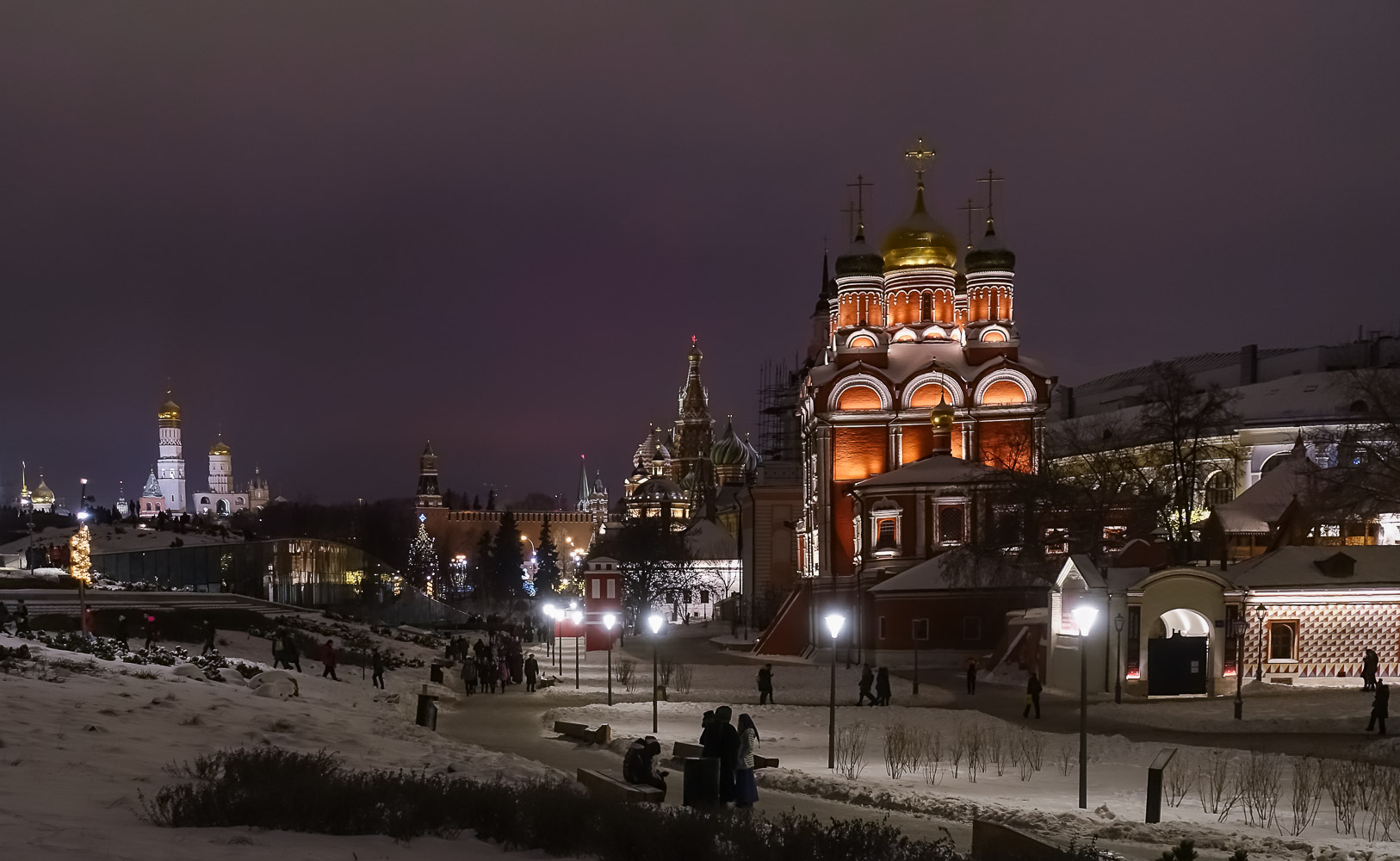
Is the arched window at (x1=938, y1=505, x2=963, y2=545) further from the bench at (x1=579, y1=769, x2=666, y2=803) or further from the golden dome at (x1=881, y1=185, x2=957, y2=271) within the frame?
the bench at (x1=579, y1=769, x2=666, y2=803)

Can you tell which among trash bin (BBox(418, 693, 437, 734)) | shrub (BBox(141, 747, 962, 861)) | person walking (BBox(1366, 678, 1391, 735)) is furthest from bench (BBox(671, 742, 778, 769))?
person walking (BBox(1366, 678, 1391, 735))

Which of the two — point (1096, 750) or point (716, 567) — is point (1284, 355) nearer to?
point (716, 567)

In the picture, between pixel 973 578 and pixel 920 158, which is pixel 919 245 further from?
pixel 973 578

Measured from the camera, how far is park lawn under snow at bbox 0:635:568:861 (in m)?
10.1

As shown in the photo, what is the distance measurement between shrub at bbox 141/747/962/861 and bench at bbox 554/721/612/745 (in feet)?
37.0

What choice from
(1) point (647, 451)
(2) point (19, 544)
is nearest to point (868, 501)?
(2) point (19, 544)

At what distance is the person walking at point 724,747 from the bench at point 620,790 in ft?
2.13

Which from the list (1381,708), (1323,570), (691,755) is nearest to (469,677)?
(691,755)

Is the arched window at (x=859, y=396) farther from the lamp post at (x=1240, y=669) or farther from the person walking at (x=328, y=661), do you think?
the person walking at (x=328, y=661)

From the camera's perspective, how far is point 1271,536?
49594 mm

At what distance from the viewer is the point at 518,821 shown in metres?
11.4

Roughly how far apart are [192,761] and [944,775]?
9891mm

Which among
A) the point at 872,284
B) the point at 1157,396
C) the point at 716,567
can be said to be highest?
the point at 872,284

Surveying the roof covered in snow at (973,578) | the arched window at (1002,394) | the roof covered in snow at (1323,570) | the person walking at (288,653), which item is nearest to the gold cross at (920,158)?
the arched window at (1002,394)
